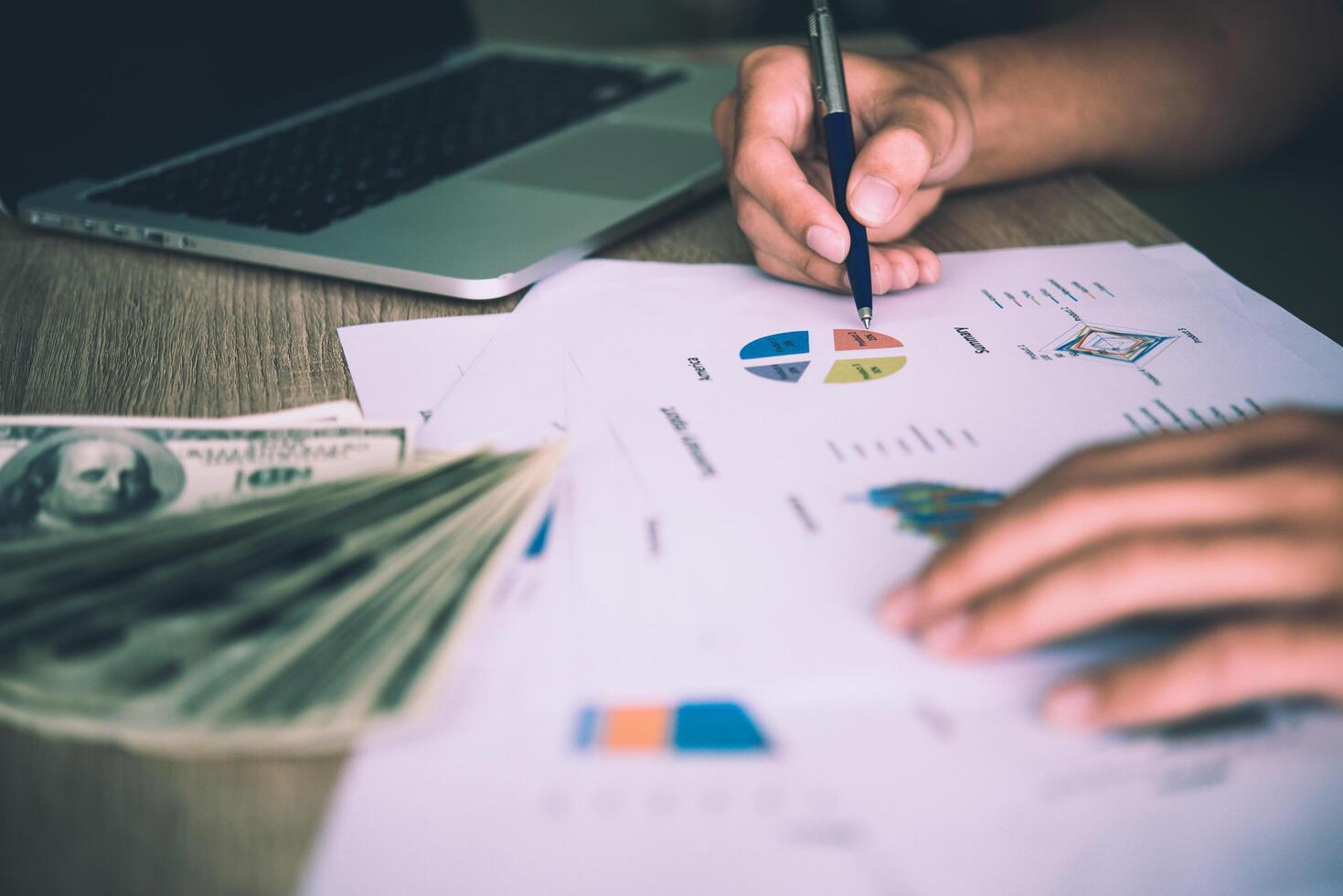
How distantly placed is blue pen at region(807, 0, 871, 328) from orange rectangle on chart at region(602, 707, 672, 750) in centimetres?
33

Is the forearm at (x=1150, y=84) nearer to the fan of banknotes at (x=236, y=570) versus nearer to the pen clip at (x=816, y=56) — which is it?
the pen clip at (x=816, y=56)

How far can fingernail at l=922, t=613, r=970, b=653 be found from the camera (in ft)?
1.18

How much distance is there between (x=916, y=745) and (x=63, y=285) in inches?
25.3

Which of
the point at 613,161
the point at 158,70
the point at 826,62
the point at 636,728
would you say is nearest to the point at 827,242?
the point at 826,62

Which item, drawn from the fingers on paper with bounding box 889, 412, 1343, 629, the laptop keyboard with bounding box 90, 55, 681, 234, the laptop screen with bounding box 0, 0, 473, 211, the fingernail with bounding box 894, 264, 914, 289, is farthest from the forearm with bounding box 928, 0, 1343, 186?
the laptop screen with bounding box 0, 0, 473, 211

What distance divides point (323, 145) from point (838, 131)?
1.39 ft

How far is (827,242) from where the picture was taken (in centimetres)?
62

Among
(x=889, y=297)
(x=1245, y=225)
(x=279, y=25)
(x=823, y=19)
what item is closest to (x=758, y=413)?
(x=889, y=297)

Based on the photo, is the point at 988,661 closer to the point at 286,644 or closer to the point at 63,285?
the point at 286,644

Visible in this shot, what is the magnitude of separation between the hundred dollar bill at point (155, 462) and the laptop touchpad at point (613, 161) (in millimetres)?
323

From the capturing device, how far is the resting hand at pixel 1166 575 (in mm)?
337

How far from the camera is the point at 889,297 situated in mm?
658

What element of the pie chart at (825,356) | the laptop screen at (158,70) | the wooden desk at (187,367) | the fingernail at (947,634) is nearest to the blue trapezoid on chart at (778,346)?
the pie chart at (825,356)

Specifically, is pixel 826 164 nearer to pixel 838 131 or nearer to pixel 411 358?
pixel 838 131
